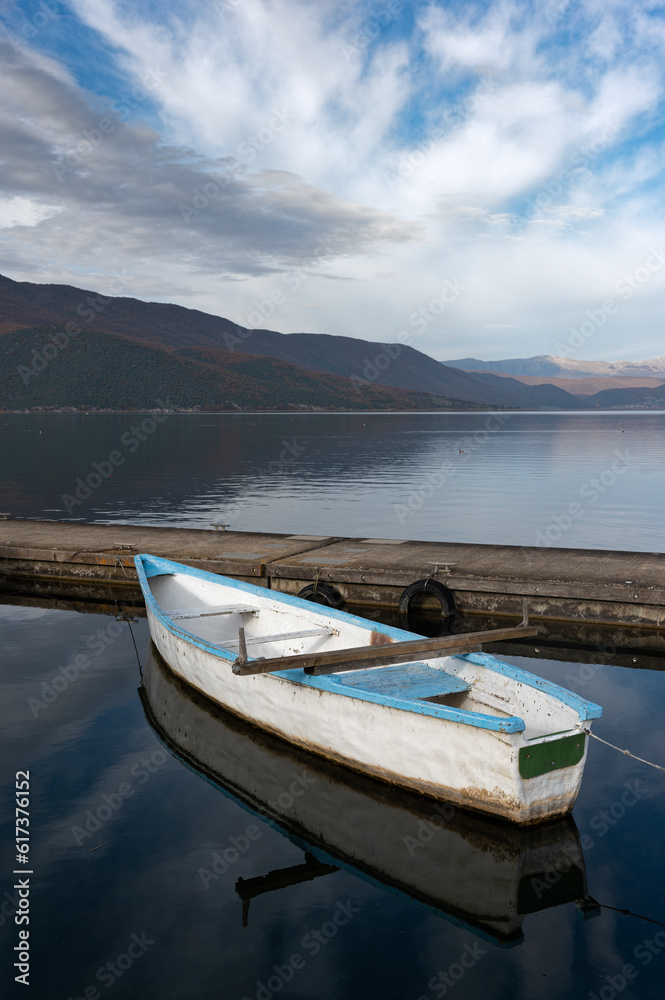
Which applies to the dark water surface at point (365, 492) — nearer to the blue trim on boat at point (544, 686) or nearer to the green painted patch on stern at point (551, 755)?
the blue trim on boat at point (544, 686)

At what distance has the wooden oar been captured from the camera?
8531mm

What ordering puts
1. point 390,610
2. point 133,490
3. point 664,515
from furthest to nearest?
point 133,490
point 664,515
point 390,610

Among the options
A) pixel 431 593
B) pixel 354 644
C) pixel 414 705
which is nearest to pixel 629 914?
pixel 414 705

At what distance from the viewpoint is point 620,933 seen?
21.1 ft

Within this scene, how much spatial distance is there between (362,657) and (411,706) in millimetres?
1258

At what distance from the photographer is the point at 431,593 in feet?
50.4

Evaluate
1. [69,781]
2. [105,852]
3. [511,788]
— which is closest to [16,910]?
[105,852]

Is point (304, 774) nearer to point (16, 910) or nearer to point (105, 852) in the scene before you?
point (105, 852)

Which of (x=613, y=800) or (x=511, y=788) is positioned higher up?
(x=511, y=788)

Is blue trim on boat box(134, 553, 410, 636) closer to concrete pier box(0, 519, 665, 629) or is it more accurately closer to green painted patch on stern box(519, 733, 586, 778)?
green painted patch on stern box(519, 733, 586, 778)

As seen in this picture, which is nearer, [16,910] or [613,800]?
[16,910]

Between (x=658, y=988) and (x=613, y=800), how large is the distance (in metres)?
2.86

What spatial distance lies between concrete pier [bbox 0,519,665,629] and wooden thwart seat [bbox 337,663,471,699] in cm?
583

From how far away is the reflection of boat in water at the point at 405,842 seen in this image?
6922mm
